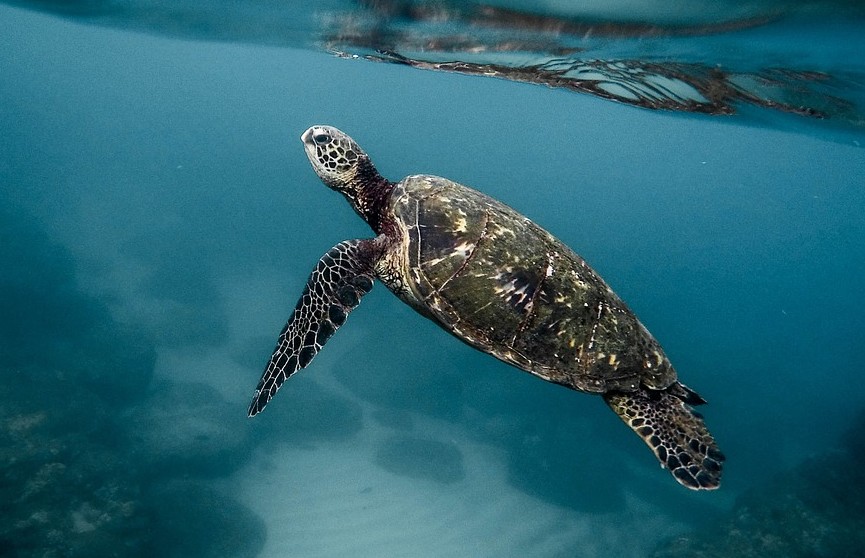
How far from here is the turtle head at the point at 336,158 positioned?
5.33m

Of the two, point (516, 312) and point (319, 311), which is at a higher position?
point (516, 312)

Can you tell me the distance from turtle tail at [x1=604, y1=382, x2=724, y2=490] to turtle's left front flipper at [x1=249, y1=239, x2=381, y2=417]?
247 centimetres

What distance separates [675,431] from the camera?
4.49m

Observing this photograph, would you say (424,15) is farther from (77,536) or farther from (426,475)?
(77,536)

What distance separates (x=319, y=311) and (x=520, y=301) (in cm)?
171

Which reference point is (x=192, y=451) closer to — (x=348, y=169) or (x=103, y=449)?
(x=103, y=449)

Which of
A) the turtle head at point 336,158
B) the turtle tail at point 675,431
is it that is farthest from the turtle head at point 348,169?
the turtle tail at point 675,431

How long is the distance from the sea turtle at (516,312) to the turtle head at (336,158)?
1021 mm

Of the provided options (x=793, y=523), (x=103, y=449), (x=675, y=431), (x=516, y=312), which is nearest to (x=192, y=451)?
(x=103, y=449)

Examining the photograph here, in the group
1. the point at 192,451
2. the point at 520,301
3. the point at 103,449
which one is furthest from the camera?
the point at 192,451

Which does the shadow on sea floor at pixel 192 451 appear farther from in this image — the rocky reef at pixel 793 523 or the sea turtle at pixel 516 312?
the sea turtle at pixel 516 312

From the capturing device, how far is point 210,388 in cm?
1370

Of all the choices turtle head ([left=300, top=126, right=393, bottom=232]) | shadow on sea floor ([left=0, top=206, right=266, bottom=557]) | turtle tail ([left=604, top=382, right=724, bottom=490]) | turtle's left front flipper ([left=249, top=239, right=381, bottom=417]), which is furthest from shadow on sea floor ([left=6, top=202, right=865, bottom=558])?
turtle tail ([left=604, top=382, right=724, bottom=490])

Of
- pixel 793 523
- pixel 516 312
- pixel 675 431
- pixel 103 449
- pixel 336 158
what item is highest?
pixel 336 158
